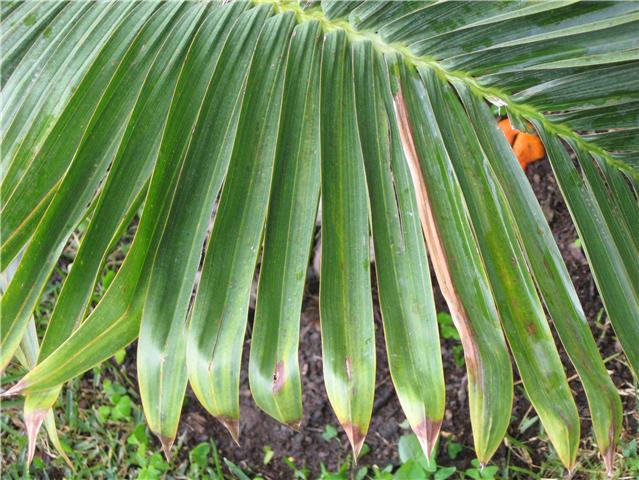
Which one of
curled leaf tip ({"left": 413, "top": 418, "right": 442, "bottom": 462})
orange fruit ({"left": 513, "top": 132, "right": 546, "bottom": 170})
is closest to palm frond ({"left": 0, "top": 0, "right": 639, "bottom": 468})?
curled leaf tip ({"left": 413, "top": 418, "right": 442, "bottom": 462})

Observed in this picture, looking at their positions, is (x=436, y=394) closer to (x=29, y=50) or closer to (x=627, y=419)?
(x=627, y=419)

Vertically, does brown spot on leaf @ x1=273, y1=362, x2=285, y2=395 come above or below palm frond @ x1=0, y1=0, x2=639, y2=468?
below

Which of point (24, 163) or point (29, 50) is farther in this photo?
point (29, 50)

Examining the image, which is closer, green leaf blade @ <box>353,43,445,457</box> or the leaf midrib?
green leaf blade @ <box>353,43,445,457</box>

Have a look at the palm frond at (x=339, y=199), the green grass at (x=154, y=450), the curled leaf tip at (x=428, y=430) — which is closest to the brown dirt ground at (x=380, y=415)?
the green grass at (x=154, y=450)

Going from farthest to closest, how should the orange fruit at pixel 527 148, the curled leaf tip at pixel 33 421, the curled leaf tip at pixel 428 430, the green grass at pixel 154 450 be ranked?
1. the orange fruit at pixel 527 148
2. the green grass at pixel 154 450
3. the curled leaf tip at pixel 33 421
4. the curled leaf tip at pixel 428 430

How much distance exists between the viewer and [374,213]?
3.27 ft

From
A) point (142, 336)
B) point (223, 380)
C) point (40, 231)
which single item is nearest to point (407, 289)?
point (223, 380)

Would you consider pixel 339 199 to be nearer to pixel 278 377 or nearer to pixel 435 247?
pixel 435 247

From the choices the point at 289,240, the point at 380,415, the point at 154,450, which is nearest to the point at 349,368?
the point at 289,240

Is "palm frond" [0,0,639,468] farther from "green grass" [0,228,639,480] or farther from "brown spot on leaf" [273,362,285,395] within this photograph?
"green grass" [0,228,639,480]

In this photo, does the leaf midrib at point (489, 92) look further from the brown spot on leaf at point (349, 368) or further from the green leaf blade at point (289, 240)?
the brown spot on leaf at point (349, 368)

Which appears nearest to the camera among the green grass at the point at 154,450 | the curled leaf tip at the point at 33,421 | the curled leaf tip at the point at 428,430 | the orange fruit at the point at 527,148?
the curled leaf tip at the point at 428,430

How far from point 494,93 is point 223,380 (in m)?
0.66
